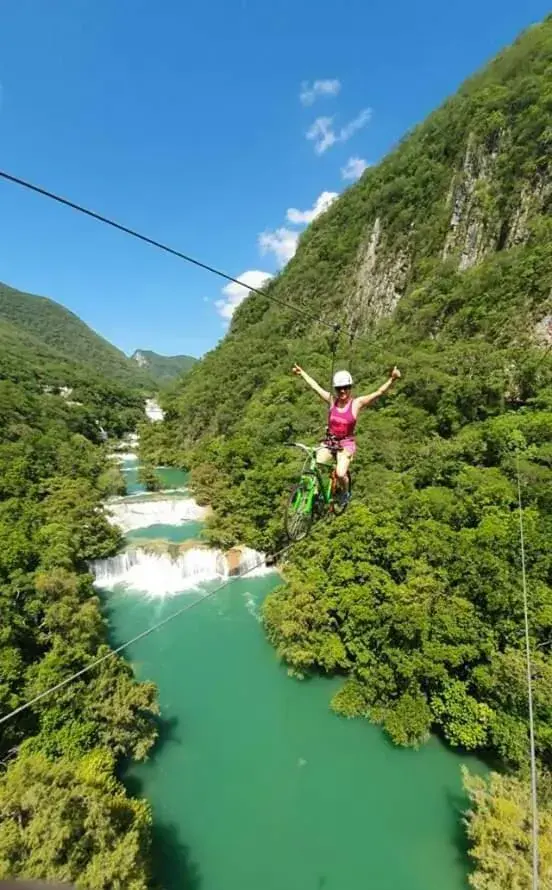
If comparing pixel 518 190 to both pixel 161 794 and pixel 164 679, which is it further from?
pixel 161 794

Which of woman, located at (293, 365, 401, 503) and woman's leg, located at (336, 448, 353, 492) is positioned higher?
woman, located at (293, 365, 401, 503)

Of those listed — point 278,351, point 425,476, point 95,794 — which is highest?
point 278,351

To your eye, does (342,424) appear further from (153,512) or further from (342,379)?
(153,512)

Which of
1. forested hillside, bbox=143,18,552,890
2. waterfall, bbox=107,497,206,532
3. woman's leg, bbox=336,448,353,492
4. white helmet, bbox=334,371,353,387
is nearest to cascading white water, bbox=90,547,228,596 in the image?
forested hillside, bbox=143,18,552,890

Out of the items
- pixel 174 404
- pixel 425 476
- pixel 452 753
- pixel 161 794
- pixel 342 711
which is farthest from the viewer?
pixel 174 404

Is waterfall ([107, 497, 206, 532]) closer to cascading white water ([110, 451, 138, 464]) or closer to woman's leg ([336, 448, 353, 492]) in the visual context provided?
cascading white water ([110, 451, 138, 464])

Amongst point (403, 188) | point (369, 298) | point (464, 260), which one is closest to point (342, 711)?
point (464, 260)
